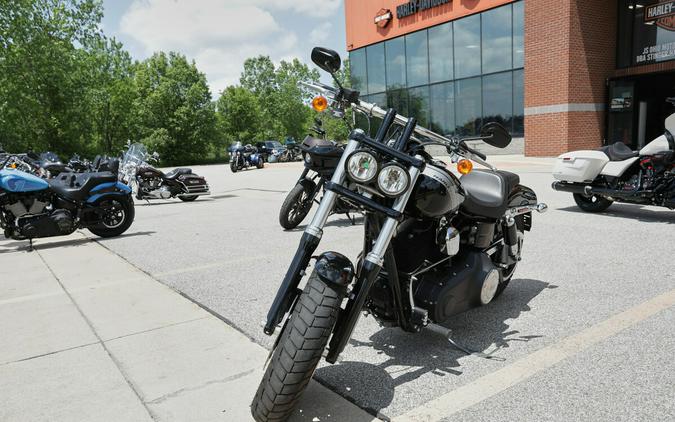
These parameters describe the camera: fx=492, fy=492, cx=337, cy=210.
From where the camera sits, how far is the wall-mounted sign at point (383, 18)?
2441 centimetres

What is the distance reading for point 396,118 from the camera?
2.75 meters

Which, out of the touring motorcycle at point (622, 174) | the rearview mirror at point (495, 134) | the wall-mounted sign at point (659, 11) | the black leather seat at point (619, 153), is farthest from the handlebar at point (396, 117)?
the wall-mounted sign at point (659, 11)

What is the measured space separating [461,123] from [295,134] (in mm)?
44695

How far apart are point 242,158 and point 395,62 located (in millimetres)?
9153

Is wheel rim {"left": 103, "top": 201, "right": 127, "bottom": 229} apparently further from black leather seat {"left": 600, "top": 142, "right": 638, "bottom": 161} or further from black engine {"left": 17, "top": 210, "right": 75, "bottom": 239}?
black leather seat {"left": 600, "top": 142, "right": 638, "bottom": 161}

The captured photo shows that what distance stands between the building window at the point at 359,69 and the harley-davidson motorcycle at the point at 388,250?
24.6 m

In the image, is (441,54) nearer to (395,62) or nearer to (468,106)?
(468,106)

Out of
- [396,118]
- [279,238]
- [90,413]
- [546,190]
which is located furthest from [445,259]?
[546,190]

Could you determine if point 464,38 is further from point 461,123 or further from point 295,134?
point 295,134

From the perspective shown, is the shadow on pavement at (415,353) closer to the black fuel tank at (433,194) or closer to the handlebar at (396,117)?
the black fuel tank at (433,194)

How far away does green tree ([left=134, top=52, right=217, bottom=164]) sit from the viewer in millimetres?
42656

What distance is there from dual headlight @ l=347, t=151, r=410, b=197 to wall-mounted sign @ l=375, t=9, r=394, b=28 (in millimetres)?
24055

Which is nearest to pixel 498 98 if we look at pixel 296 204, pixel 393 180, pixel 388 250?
pixel 296 204

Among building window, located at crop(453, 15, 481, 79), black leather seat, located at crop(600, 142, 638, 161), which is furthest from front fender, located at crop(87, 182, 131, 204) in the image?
building window, located at crop(453, 15, 481, 79)
